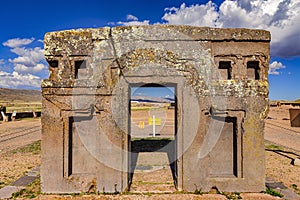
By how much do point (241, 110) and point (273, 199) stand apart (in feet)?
7.17

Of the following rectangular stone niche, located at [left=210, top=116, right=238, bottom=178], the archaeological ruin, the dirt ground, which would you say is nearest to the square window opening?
the archaeological ruin

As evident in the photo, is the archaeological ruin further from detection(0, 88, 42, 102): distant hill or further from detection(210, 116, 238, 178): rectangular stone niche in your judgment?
detection(0, 88, 42, 102): distant hill

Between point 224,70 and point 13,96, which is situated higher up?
point 13,96

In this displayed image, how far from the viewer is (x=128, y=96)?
6.27 metres

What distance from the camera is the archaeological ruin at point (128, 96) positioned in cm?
615

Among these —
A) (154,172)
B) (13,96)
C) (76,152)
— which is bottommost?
(154,172)

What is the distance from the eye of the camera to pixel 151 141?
42.6 feet

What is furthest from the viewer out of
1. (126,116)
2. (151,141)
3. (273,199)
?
(151,141)

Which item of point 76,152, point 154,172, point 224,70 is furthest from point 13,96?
point 224,70

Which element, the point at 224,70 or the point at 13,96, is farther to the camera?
the point at 13,96

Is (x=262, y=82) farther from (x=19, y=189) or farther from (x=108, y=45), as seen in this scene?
(x=19, y=189)

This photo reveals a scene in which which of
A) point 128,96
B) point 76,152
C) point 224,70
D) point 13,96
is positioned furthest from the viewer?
point 13,96

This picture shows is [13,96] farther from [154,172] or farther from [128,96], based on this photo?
[128,96]

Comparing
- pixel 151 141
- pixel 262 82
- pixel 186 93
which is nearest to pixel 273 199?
pixel 262 82
